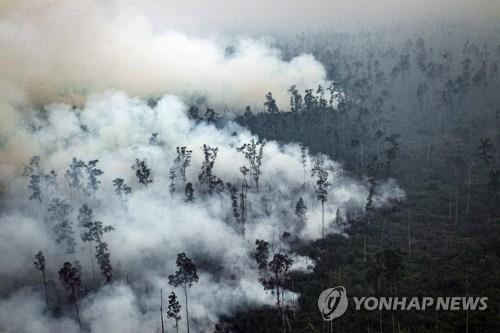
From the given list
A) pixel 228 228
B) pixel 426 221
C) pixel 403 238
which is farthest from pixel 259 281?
pixel 426 221

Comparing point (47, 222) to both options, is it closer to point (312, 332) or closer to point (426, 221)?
point (312, 332)

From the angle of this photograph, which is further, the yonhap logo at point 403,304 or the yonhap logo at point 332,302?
the yonhap logo at point 332,302

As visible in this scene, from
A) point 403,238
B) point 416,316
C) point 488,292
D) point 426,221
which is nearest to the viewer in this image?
point 416,316

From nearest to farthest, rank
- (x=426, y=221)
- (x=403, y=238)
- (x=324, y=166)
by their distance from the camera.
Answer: (x=403, y=238)
(x=426, y=221)
(x=324, y=166)

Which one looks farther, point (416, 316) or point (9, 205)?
point (9, 205)

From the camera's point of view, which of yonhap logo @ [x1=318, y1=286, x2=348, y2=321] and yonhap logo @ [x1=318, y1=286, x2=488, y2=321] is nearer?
yonhap logo @ [x1=318, y1=286, x2=488, y2=321]

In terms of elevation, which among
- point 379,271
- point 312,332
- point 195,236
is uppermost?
point 195,236

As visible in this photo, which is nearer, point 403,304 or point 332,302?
point 403,304

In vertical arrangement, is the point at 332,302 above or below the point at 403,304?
above
